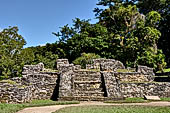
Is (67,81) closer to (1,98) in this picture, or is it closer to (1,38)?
(1,98)

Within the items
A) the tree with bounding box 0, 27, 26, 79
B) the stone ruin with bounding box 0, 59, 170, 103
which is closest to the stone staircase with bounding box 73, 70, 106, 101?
the stone ruin with bounding box 0, 59, 170, 103

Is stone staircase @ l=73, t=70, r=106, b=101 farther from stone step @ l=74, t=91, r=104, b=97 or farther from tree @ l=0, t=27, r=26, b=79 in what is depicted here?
tree @ l=0, t=27, r=26, b=79

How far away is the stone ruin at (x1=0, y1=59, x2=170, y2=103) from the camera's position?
9.46 m

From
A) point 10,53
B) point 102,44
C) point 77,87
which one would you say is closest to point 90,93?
point 77,87

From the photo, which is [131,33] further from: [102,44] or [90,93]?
[90,93]

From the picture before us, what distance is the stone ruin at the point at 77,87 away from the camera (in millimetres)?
9460

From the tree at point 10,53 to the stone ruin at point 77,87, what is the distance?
6.13 m

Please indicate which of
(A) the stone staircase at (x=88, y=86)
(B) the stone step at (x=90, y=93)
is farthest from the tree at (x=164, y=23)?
(B) the stone step at (x=90, y=93)

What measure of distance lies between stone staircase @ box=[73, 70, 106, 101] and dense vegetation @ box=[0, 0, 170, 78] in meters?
5.79

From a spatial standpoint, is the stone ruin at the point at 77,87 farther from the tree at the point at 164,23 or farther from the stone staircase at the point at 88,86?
the tree at the point at 164,23

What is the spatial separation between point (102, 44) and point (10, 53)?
1133 centimetres

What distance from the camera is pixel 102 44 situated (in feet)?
75.2

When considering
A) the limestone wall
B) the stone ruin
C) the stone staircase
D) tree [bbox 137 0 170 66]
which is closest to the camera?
the limestone wall

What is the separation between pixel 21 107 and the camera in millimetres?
7816
